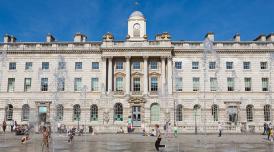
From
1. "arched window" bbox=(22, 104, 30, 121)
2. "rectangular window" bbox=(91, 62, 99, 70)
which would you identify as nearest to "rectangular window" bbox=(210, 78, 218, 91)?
"rectangular window" bbox=(91, 62, 99, 70)

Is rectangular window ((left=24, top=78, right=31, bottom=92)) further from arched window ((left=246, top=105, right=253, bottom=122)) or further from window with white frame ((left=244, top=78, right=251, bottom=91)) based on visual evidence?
arched window ((left=246, top=105, right=253, bottom=122))

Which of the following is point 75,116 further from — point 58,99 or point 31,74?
point 31,74

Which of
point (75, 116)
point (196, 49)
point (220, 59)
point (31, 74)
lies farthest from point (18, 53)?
point (220, 59)

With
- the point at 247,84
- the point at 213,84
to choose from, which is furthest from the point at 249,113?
the point at 213,84

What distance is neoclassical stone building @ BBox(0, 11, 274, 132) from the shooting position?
56125 millimetres

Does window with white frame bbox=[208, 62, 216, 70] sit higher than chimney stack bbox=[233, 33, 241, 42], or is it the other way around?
chimney stack bbox=[233, 33, 241, 42]

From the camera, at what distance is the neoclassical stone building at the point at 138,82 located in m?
56.1

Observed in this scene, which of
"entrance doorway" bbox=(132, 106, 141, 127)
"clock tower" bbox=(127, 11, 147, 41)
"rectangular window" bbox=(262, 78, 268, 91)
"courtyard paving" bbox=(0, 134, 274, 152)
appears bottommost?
"courtyard paving" bbox=(0, 134, 274, 152)

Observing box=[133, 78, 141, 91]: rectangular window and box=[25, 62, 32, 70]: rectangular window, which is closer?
box=[133, 78, 141, 91]: rectangular window

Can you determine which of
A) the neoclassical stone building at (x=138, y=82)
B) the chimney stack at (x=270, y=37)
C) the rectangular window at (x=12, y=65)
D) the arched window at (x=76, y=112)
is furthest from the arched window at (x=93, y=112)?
the chimney stack at (x=270, y=37)

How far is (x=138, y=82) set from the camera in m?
58.0

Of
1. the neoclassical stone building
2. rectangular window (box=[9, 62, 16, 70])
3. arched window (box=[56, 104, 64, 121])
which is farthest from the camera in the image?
rectangular window (box=[9, 62, 16, 70])

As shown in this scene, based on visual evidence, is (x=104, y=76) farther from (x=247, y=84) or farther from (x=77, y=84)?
(x=247, y=84)

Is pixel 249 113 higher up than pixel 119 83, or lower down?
lower down
